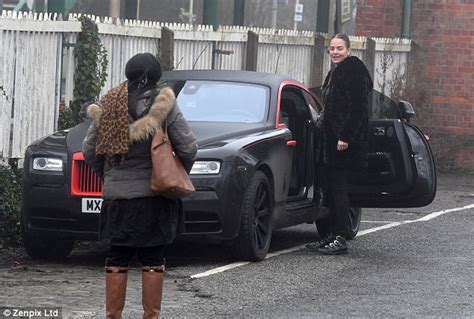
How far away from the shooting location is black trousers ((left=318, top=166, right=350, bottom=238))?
11617mm

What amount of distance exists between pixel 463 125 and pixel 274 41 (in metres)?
4.65

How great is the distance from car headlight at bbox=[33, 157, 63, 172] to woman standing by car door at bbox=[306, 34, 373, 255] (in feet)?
7.83

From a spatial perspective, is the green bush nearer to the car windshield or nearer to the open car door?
the car windshield

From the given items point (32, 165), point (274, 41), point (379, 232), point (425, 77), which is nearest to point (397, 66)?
point (425, 77)

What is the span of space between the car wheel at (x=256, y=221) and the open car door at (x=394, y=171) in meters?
1.32

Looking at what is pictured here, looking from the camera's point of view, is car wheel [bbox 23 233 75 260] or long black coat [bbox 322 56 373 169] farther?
long black coat [bbox 322 56 373 169]

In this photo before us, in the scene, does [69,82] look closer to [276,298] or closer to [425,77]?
[276,298]

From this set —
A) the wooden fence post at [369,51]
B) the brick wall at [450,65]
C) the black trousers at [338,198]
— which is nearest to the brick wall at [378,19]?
the brick wall at [450,65]

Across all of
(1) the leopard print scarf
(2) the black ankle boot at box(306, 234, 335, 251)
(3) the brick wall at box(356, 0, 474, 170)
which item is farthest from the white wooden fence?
(1) the leopard print scarf

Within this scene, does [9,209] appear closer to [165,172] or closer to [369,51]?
[165,172]

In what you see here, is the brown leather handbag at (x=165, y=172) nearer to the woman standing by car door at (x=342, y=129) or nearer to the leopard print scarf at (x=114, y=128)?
the leopard print scarf at (x=114, y=128)

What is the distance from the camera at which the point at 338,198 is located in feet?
38.3

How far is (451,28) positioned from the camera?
22.5 m

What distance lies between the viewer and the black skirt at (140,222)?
7.68 metres
